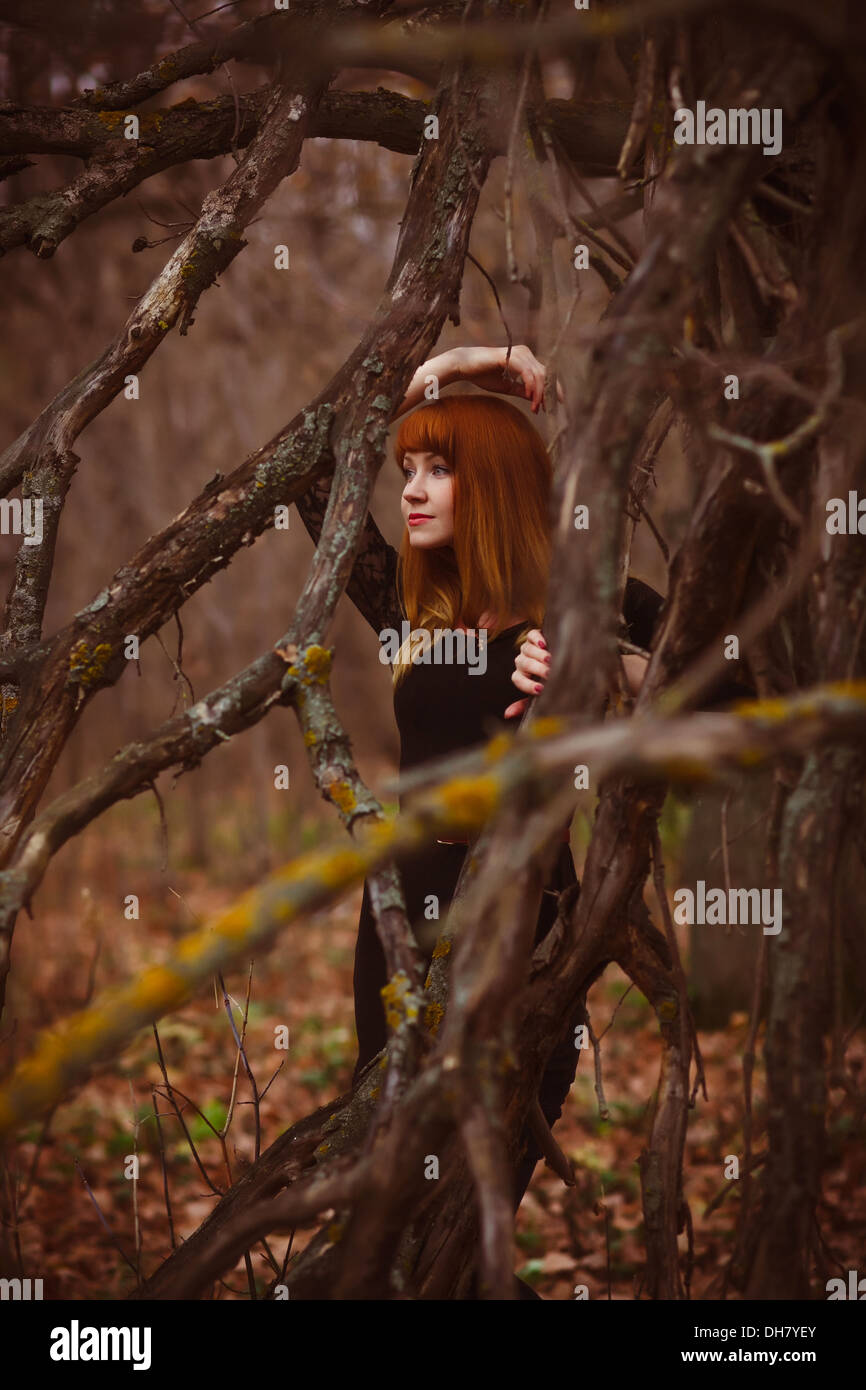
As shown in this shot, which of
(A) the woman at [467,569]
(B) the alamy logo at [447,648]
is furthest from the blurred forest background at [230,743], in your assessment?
(B) the alamy logo at [447,648]

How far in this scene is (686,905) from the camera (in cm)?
545

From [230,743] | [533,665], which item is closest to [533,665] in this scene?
[533,665]

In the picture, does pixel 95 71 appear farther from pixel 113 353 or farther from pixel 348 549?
pixel 348 549

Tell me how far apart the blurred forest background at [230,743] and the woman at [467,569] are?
13.7 inches

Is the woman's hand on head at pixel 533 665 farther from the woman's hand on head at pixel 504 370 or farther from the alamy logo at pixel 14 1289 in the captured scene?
the alamy logo at pixel 14 1289

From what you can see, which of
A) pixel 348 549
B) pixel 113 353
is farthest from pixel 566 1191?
pixel 113 353

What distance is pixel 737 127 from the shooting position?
1.64 m

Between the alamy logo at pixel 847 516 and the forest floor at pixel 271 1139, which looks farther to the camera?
the forest floor at pixel 271 1139

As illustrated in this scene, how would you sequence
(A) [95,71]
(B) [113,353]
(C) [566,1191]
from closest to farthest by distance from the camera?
(B) [113,353] < (A) [95,71] < (C) [566,1191]

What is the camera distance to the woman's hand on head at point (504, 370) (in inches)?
104

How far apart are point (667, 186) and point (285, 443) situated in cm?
102
